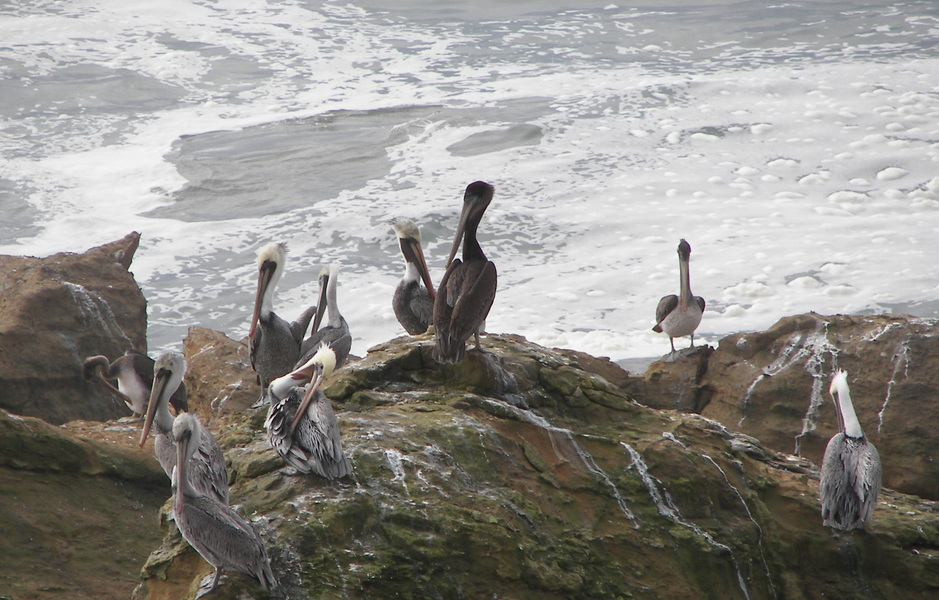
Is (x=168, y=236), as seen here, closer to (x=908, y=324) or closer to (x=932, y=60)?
(x=908, y=324)

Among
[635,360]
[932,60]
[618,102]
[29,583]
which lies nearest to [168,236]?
[635,360]

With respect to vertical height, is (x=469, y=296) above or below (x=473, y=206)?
below

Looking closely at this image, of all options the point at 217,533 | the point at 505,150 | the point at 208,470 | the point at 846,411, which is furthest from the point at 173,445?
the point at 505,150

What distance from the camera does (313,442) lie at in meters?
4.25

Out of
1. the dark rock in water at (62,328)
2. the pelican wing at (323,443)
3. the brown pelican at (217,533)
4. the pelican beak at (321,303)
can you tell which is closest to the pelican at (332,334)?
the pelican beak at (321,303)

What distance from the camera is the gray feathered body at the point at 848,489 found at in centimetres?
516

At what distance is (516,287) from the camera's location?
14414 millimetres

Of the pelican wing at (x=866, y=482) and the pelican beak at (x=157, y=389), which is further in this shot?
the pelican wing at (x=866, y=482)

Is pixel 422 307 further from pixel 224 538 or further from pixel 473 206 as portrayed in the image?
pixel 224 538

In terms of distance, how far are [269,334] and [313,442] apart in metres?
3.01

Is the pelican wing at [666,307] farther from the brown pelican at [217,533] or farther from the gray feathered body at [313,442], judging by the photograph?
the brown pelican at [217,533]

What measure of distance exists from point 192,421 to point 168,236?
43.2ft

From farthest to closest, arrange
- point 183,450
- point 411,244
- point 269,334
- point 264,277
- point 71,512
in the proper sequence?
1. point 411,244
2. point 264,277
3. point 269,334
4. point 71,512
5. point 183,450

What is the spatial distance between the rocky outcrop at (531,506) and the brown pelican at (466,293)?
12.7 inches
